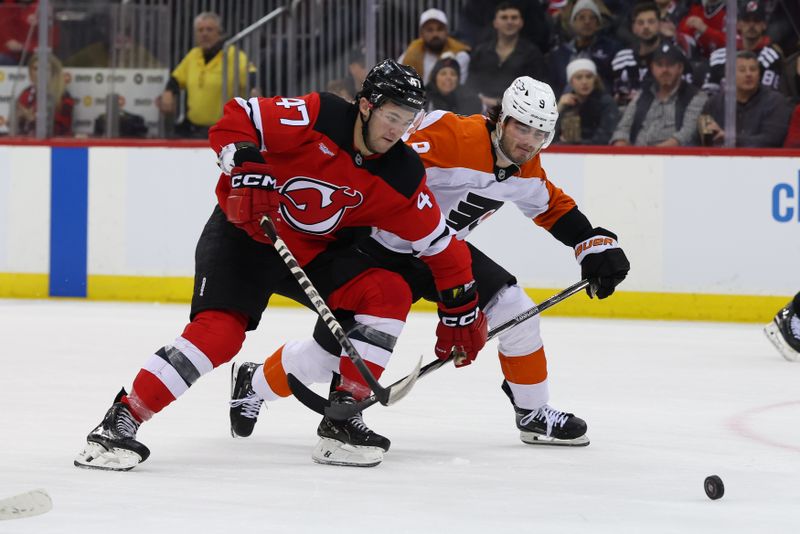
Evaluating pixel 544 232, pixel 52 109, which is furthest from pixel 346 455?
pixel 52 109

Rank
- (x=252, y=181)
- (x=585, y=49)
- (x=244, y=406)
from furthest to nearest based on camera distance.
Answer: (x=585, y=49) → (x=244, y=406) → (x=252, y=181)

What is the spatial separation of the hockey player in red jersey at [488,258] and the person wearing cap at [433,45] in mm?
3307

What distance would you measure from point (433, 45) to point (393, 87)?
3873mm

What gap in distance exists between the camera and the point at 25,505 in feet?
8.66

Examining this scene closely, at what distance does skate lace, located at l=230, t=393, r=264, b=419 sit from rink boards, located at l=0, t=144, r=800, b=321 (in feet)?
11.1

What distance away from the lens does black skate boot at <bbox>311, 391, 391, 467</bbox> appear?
3.38 meters

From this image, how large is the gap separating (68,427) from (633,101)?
3.91m

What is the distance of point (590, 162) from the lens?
701 cm

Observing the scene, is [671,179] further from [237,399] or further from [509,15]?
[237,399]

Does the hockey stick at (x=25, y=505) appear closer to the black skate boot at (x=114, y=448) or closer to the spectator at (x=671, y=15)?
the black skate boot at (x=114, y=448)

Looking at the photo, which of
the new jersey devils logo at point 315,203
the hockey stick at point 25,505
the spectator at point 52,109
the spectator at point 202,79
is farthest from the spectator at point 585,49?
the hockey stick at point 25,505

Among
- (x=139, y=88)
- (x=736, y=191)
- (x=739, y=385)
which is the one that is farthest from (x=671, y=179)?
(x=139, y=88)

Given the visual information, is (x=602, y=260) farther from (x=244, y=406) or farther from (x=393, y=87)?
(x=244, y=406)

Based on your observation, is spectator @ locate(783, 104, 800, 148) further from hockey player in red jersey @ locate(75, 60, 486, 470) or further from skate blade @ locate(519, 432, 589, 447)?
hockey player in red jersey @ locate(75, 60, 486, 470)
